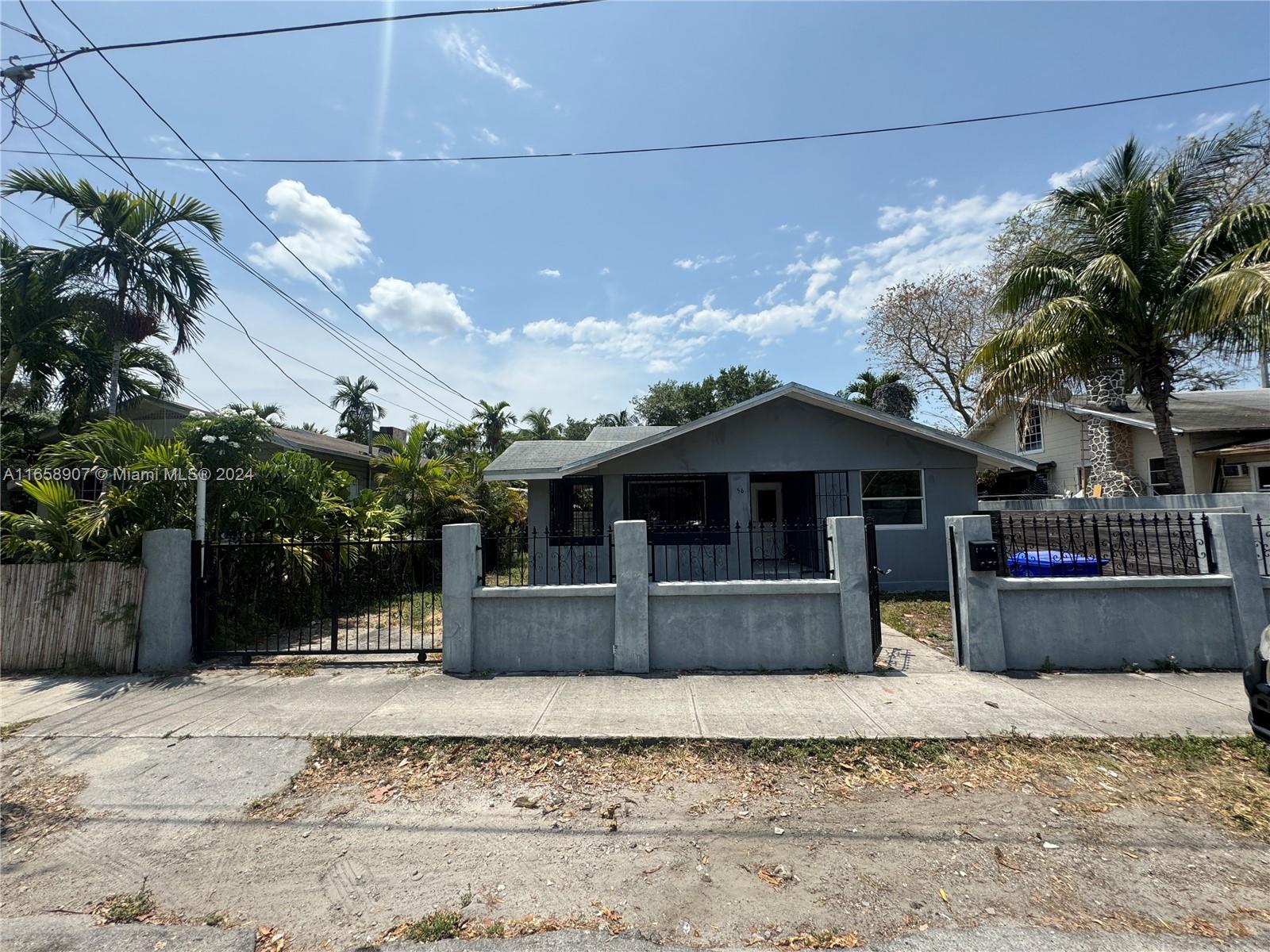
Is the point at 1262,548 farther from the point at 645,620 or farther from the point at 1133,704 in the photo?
the point at 645,620

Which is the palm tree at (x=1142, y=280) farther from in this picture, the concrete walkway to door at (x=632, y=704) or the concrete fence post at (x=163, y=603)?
the concrete fence post at (x=163, y=603)

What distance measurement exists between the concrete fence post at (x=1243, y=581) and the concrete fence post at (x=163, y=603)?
1147 centimetres

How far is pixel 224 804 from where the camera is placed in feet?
11.8

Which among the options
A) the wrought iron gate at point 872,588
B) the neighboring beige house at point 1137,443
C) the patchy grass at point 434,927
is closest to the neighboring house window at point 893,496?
the neighboring beige house at point 1137,443

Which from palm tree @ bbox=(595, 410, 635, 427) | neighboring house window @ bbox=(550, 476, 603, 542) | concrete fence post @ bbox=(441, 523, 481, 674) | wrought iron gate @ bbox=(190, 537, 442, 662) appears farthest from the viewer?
palm tree @ bbox=(595, 410, 635, 427)

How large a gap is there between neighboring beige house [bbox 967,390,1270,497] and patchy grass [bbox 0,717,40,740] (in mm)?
16446

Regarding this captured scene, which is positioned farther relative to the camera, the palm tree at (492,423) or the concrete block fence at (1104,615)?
the palm tree at (492,423)

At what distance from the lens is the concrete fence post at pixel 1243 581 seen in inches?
221

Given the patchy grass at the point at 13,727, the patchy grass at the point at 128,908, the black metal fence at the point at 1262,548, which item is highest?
the black metal fence at the point at 1262,548

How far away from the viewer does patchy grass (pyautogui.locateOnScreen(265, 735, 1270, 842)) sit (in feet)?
11.5

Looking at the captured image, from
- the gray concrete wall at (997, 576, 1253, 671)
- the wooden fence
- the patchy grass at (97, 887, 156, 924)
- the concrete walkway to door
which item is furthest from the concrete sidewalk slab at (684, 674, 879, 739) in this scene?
the wooden fence

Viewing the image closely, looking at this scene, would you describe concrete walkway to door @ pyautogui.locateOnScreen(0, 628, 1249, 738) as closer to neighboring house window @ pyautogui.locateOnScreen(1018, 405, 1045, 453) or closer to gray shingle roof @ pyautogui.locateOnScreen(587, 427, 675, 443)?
gray shingle roof @ pyautogui.locateOnScreen(587, 427, 675, 443)

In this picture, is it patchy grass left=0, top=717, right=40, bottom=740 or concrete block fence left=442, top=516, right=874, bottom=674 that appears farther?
concrete block fence left=442, top=516, right=874, bottom=674

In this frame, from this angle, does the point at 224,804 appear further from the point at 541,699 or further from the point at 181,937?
the point at 541,699
